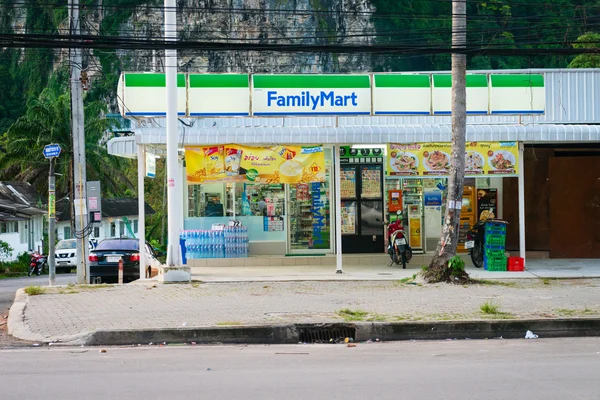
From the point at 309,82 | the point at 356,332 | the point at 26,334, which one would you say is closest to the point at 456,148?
the point at 309,82

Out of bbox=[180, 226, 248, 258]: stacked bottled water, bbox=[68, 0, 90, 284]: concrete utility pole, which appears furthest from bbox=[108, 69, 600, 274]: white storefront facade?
bbox=[68, 0, 90, 284]: concrete utility pole

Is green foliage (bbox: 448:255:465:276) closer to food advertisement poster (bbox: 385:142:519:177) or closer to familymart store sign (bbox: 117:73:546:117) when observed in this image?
food advertisement poster (bbox: 385:142:519:177)

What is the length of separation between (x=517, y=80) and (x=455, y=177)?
15.4 ft

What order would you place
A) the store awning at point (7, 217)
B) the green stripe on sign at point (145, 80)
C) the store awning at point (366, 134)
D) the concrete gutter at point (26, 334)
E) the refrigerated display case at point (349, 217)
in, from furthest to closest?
the store awning at point (7, 217), the refrigerated display case at point (349, 217), the green stripe on sign at point (145, 80), the store awning at point (366, 134), the concrete gutter at point (26, 334)

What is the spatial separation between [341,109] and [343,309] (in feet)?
25.7

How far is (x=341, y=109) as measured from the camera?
63.1 ft

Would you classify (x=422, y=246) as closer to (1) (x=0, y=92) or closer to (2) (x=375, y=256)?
(2) (x=375, y=256)

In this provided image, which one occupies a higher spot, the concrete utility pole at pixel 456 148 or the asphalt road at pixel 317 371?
the concrete utility pole at pixel 456 148

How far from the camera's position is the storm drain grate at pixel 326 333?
11203mm

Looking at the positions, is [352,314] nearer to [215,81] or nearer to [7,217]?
[215,81]

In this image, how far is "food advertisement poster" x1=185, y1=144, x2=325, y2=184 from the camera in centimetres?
1833

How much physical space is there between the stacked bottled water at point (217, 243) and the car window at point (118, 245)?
1.41m

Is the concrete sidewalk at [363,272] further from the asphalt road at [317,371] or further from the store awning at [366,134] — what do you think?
the asphalt road at [317,371]

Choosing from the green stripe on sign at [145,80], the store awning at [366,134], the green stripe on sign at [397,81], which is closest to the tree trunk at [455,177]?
the store awning at [366,134]
